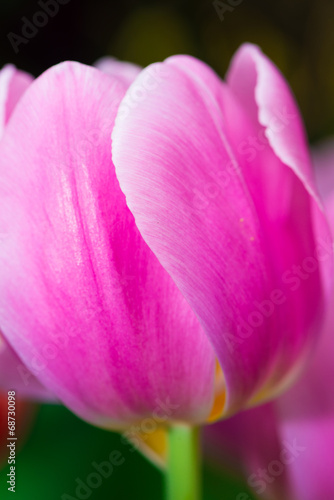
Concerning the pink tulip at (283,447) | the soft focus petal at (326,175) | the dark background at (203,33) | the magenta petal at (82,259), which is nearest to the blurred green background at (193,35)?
the dark background at (203,33)

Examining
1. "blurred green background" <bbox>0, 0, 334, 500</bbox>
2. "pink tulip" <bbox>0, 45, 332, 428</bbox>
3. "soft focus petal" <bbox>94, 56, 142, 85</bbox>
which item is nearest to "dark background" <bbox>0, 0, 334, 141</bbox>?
"blurred green background" <bbox>0, 0, 334, 500</bbox>

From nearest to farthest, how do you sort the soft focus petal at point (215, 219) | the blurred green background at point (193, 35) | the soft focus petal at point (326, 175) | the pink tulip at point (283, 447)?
the soft focus petal at point (215, 219) < the pink tulip at point (283, 447) < the soft focus petal at point (326, 175) < the blurred green background at point (193, 35)

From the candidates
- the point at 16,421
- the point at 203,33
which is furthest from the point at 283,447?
the point at 203,33

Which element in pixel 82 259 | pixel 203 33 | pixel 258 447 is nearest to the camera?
pixel 82 259

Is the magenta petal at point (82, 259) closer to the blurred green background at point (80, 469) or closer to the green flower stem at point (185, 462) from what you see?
the green flower stem at point (185, 462)

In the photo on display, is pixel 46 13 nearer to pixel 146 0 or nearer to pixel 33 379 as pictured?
pixel 146 0

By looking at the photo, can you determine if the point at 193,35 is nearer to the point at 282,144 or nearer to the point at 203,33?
the point at 203,33

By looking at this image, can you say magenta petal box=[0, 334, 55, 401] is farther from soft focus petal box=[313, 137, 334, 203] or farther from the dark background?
the dark background
